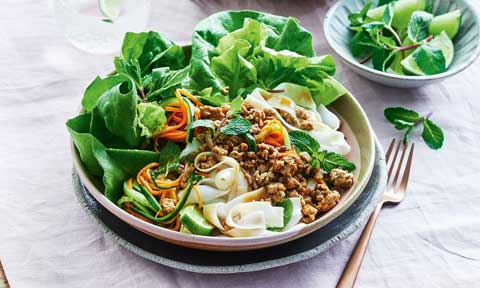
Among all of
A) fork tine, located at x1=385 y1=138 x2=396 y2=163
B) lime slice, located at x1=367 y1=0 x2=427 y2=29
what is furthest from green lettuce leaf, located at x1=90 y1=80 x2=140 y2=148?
lime slice, located at x1=367 y1=0 x2=427 y2=29

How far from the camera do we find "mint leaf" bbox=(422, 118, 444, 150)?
165cm

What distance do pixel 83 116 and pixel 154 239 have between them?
0.32m

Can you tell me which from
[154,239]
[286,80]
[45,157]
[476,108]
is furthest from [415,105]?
[45,157]

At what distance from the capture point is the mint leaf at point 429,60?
171 centimetres

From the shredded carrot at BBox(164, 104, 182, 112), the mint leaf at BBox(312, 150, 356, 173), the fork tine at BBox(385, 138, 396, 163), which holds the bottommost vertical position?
the fork tine at BBox(385, 138, 396, 163)

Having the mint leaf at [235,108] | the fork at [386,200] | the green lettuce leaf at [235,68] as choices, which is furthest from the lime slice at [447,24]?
the mint leaf at [235,108]

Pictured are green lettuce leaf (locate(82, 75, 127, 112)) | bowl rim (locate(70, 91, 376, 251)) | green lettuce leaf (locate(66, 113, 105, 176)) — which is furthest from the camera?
green lettuce leaf (locate(82, 75, 127, 112))

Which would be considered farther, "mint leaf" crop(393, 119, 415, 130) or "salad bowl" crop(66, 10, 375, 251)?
"mint leaf" crop(393, 119, 415, 130)

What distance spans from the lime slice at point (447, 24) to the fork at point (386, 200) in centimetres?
41

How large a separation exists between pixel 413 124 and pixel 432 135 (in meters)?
0.06

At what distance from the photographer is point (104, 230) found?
126 centimetres

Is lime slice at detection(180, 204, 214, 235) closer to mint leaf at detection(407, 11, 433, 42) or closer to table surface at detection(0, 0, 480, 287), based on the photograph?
table surface at detection(0, 0, 480, 287)

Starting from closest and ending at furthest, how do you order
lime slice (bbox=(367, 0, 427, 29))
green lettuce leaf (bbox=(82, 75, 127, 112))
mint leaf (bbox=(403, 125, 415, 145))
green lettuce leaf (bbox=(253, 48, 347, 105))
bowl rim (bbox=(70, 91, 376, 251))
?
bowl rim (bbox=(70, 91, 376, 251)), green lettuce leaf (bbox=(82, 75, 127, 112)), green lettuce leaf (bbox=(253, 48, 347, 105)), mint leaf (bbox=(403, 125, 415, 145)), lime slice (bbox=(367, 0, 427, 29))

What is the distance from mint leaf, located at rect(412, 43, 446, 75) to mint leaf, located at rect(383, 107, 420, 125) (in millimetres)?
119
